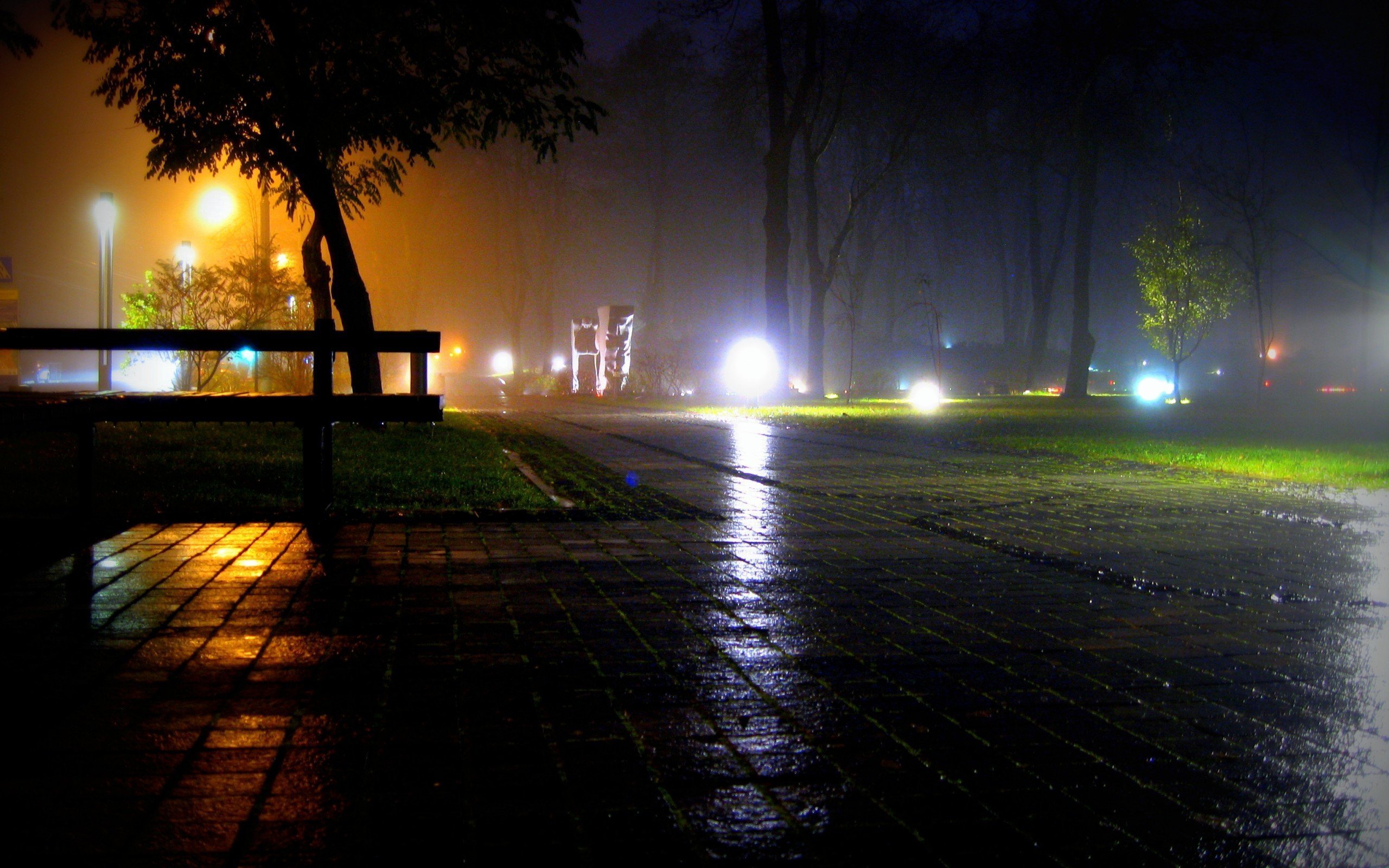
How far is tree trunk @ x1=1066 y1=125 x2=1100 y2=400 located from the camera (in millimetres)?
32750

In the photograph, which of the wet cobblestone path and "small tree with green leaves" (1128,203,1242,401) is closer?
the wet cobblestone path

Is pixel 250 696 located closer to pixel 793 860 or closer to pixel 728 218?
pixel 793 860

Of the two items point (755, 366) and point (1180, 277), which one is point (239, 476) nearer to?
point (755, 366)

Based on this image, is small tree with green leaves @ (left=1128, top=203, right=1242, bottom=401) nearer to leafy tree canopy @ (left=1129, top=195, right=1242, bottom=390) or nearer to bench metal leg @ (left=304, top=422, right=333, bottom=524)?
leafy tree canopy @ (left=1129, top=195, right=1242, bottom=390)

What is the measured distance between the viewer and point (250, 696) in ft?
12.2

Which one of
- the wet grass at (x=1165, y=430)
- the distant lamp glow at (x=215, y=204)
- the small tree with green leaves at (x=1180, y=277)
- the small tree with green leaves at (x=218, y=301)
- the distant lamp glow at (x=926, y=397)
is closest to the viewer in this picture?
the wet grass at (x=1165, y=430)

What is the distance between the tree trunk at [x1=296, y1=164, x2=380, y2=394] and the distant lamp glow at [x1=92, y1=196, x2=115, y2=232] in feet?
35.3

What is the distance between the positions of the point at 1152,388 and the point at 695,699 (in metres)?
44.8

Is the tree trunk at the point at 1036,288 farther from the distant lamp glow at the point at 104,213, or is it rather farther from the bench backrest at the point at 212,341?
the bench backrest at the point at 212,341

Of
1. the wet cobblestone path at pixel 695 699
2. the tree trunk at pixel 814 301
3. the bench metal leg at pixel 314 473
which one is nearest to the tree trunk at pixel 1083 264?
the tree trunk at pixel 814 301

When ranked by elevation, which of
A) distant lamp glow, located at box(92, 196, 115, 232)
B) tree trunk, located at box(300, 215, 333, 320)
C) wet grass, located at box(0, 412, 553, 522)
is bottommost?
wet grass, located at box(0, 412, 553, 522)

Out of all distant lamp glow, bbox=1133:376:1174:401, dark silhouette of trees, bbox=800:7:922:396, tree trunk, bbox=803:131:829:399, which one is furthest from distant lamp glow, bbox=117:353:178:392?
distant lamp glow, bbox=1133:376:1174:401

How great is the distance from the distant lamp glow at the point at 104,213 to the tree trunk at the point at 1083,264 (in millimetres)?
25253

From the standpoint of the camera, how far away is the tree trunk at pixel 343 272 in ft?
50.0
